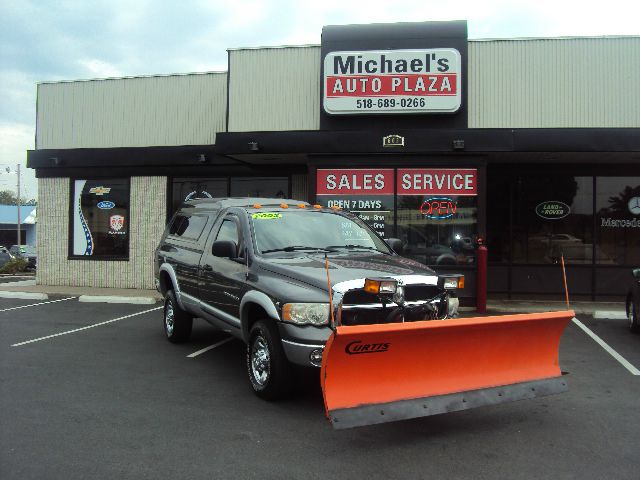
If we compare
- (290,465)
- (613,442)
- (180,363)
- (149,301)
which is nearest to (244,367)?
(180,363)

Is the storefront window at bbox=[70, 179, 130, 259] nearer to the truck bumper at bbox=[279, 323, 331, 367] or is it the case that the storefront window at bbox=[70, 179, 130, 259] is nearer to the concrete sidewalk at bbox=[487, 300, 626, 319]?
the concrete sidewalk at bbox=[487, 300, 626, 319]

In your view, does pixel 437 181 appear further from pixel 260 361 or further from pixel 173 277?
pixel 260 361

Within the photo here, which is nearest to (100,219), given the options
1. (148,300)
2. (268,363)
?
(148,300)

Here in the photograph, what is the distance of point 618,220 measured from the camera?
1362cm

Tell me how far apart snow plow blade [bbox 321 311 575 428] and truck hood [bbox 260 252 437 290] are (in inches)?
31.6

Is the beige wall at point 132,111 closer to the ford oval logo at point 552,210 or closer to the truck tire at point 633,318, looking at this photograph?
the ford oval logo at point 552,210

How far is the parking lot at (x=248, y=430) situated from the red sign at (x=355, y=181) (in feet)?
19.1

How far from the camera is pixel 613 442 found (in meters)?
4.46

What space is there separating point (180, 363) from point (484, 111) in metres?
8.65

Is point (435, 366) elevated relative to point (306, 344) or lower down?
lower down

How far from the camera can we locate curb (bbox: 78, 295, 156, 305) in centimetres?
1270

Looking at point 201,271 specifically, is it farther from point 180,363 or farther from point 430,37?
point 430,37

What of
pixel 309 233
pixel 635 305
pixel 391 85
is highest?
pixel 391 85

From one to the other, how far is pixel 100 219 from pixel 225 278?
1062cm
